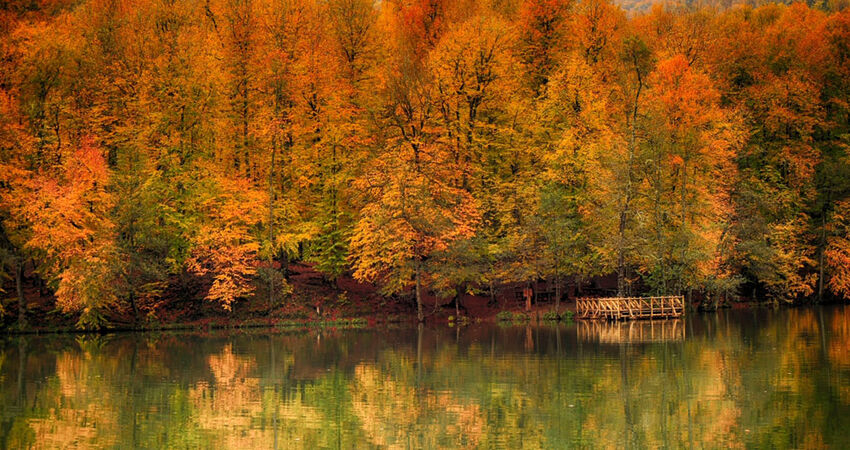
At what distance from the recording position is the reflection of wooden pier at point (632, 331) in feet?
129

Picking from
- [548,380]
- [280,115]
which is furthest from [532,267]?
[548,380]

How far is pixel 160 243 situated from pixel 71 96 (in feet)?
38.0

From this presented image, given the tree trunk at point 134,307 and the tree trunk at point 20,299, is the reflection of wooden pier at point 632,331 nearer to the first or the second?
the tree trunk at point 134,307

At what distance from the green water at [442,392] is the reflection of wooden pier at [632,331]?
0.25 m

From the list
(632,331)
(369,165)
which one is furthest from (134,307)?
(632,331)

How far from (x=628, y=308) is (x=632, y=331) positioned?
24.8ft

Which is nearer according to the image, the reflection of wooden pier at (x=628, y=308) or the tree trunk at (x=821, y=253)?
the reflection of wooden pier at (x=628, y=308)

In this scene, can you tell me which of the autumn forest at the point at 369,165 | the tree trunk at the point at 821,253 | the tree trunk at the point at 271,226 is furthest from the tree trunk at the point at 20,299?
the tree trunk at the point at 821,253

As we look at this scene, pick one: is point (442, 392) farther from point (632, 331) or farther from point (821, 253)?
point (821, 253)

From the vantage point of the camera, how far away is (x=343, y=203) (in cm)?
5669

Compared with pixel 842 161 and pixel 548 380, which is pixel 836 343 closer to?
pixel 548 380

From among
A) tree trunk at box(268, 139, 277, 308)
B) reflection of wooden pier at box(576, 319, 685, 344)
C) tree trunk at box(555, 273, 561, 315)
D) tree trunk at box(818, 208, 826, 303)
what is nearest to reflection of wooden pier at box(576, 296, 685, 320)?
reflection of wooden pier at box(576, 319, 685, 344)

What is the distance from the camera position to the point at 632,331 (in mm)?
44531

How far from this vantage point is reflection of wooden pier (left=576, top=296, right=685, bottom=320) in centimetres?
5197
